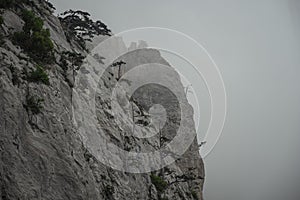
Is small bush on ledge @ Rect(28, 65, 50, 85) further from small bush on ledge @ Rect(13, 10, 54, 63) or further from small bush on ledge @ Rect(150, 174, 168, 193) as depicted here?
small bush on ledge @ Rect(150, 174, 168, 193)

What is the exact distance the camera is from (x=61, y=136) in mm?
22594

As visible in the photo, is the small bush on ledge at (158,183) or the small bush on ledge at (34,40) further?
the small bush on ledge at (158,183)

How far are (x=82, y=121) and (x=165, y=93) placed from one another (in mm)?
34077

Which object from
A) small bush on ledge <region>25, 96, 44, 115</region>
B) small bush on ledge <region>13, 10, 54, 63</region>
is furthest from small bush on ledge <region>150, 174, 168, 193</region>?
small bush on ledge <region>25, 96, 44, 115</region>

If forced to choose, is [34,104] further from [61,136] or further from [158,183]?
[158,183]

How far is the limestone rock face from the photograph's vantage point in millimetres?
19078

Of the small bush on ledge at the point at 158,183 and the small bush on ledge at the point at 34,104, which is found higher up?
the small bush on ledge at the point at 158,183

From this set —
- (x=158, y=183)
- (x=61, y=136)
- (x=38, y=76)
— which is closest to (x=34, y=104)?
(x=38, y=76)

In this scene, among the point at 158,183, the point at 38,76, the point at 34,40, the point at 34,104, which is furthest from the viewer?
the point at 158,183

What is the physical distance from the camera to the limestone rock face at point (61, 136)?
1908 cm

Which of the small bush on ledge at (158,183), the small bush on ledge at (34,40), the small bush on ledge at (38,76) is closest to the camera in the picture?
the small bush on ledge at (38,76)

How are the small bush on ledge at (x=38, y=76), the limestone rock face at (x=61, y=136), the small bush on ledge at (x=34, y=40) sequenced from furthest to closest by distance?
the small bush on ledge at (x=34, y=40) < the small bush on ledge at (x=38, y=76) < the limestone rock face at (x=61, y=136)

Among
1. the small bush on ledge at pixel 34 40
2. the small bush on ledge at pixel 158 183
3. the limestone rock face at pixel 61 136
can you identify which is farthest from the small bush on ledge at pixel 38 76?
the small bush on ledge at pixel 158 183

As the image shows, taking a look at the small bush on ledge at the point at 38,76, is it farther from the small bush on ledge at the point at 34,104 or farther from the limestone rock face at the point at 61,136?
the small bush on ledge at the point at 34,104
